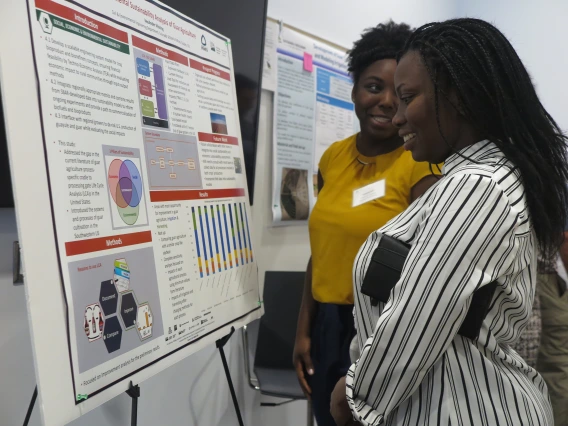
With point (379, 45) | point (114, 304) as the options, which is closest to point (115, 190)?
point (114, 304)

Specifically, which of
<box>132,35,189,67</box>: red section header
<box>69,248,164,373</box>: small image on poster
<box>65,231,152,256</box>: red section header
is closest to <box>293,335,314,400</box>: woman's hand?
<box>69,248,164,373</box>: small image on poster

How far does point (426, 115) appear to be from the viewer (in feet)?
2.99

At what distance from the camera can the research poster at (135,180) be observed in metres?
0.89

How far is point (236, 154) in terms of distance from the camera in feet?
4.86

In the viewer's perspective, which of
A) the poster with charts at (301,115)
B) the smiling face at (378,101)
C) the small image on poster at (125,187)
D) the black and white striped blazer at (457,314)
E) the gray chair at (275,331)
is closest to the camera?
the black and white striped blazer at (457,314)

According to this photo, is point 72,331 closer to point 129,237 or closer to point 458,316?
point 129,237

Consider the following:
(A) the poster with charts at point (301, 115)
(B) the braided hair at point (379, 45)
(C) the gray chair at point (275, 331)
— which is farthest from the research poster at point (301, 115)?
(B) the braided hair at point (379, 45)

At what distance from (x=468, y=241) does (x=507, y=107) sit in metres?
0.26

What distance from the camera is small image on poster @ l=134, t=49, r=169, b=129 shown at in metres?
1.11

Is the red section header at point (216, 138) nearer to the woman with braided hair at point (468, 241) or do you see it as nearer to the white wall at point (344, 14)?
the woman with braided hair at point (468, 241)

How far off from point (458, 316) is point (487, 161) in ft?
0.88

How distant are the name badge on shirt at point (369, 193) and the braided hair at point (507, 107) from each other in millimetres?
475

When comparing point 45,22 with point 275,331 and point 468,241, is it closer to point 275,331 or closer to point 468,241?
point 468,241

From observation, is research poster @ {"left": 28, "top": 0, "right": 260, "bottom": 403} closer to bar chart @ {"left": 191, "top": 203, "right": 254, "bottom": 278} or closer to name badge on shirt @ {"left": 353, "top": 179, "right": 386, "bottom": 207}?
bar chart @ {"left": 191, "top": 203, "right": 254, "bottom": 278}
